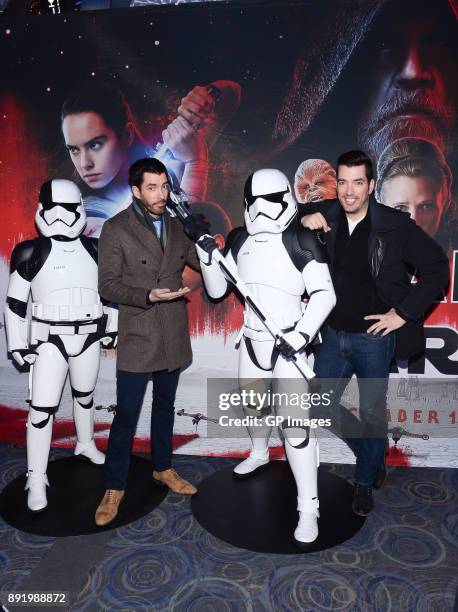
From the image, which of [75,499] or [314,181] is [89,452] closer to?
[75,499]

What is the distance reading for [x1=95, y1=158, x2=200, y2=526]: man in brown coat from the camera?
260cm

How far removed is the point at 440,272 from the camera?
2.59 m

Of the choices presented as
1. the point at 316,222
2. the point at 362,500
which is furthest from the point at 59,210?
the point at 362,500

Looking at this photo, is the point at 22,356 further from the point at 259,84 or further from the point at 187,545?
the point at 259,84

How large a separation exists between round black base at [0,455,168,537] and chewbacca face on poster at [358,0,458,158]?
8.08 feet

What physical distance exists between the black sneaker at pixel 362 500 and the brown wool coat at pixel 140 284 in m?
1.22

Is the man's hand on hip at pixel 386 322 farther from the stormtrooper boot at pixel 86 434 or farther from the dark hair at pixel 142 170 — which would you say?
the stormtrooper boot at pixel 86 434

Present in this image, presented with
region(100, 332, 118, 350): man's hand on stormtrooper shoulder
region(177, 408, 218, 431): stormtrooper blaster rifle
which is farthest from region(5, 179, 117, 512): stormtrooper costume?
region(177, 408, 218, 431): stormtrooper blaster rifle

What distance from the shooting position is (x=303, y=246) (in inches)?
99.6

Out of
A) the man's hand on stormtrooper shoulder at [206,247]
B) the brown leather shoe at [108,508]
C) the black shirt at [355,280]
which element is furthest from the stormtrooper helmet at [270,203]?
the brown leather shoe at [108,508]

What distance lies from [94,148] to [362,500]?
2.68 m

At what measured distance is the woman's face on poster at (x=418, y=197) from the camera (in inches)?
123

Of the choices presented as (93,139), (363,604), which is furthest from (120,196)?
(363,604)

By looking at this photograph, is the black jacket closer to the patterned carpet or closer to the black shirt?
the black shirt
